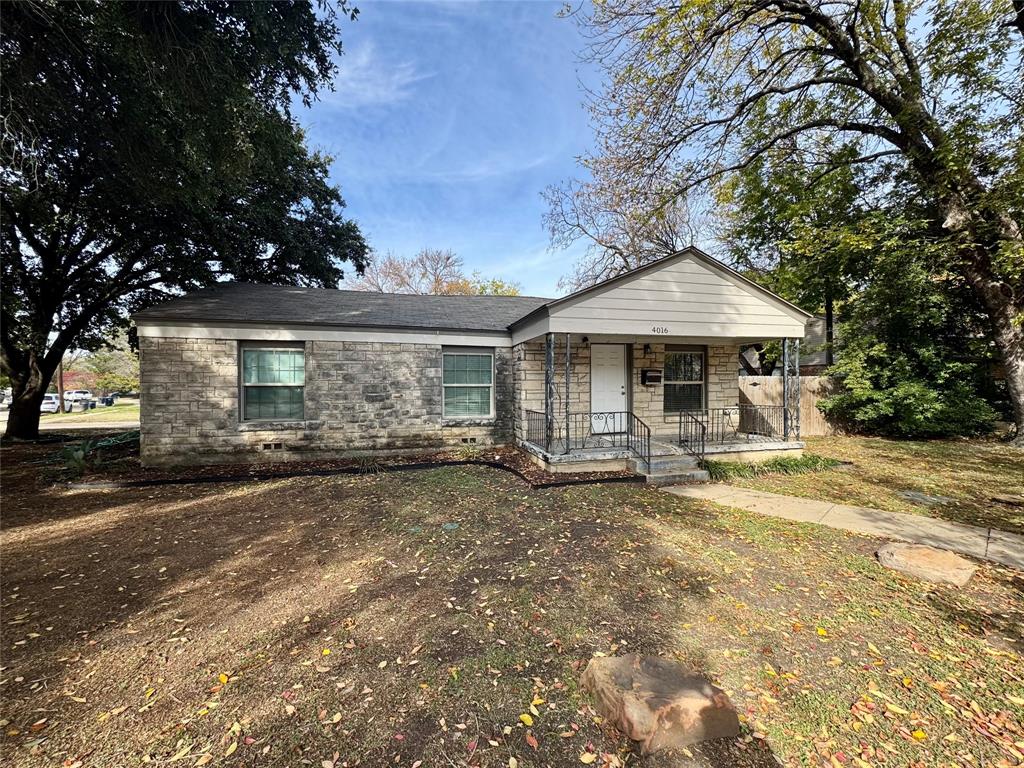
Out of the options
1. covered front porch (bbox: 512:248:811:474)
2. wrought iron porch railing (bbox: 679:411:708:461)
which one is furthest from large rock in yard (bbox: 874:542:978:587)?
wrought iron porch railing (bbox: 679:411:708:461)

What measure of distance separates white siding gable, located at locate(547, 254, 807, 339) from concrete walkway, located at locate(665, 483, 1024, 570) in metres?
3.22

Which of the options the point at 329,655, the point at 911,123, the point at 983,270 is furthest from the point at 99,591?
the point at 983,270

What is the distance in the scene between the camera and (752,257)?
20438 mm

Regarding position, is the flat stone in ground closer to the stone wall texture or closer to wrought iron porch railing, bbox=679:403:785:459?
wrought iron porch railing, bbox=679:403:785:459

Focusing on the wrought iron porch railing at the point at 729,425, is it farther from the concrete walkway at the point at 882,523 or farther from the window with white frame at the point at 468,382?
the window with white frame at the point at 468,382

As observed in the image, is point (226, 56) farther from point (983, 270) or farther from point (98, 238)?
point (983, 270)

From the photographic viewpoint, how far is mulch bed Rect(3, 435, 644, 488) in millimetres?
7051

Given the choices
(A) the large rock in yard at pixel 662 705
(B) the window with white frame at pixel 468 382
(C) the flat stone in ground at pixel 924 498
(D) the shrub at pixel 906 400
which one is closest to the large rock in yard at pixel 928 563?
(C) the flat stone in ground at pixel 924 498

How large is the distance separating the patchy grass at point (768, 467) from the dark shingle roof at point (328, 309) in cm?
554

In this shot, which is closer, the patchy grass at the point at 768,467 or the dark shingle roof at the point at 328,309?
the patchy grass at the point at 768,467

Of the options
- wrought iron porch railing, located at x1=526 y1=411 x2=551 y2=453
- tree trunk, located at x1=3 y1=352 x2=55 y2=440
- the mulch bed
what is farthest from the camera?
tree trunk, located at x1=3 y1=352 x2=55 y2=440

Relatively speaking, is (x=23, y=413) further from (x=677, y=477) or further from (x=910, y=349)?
(x=910, y=349)

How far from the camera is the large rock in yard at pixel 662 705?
2.06 m

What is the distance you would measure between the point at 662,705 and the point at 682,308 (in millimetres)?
7233
